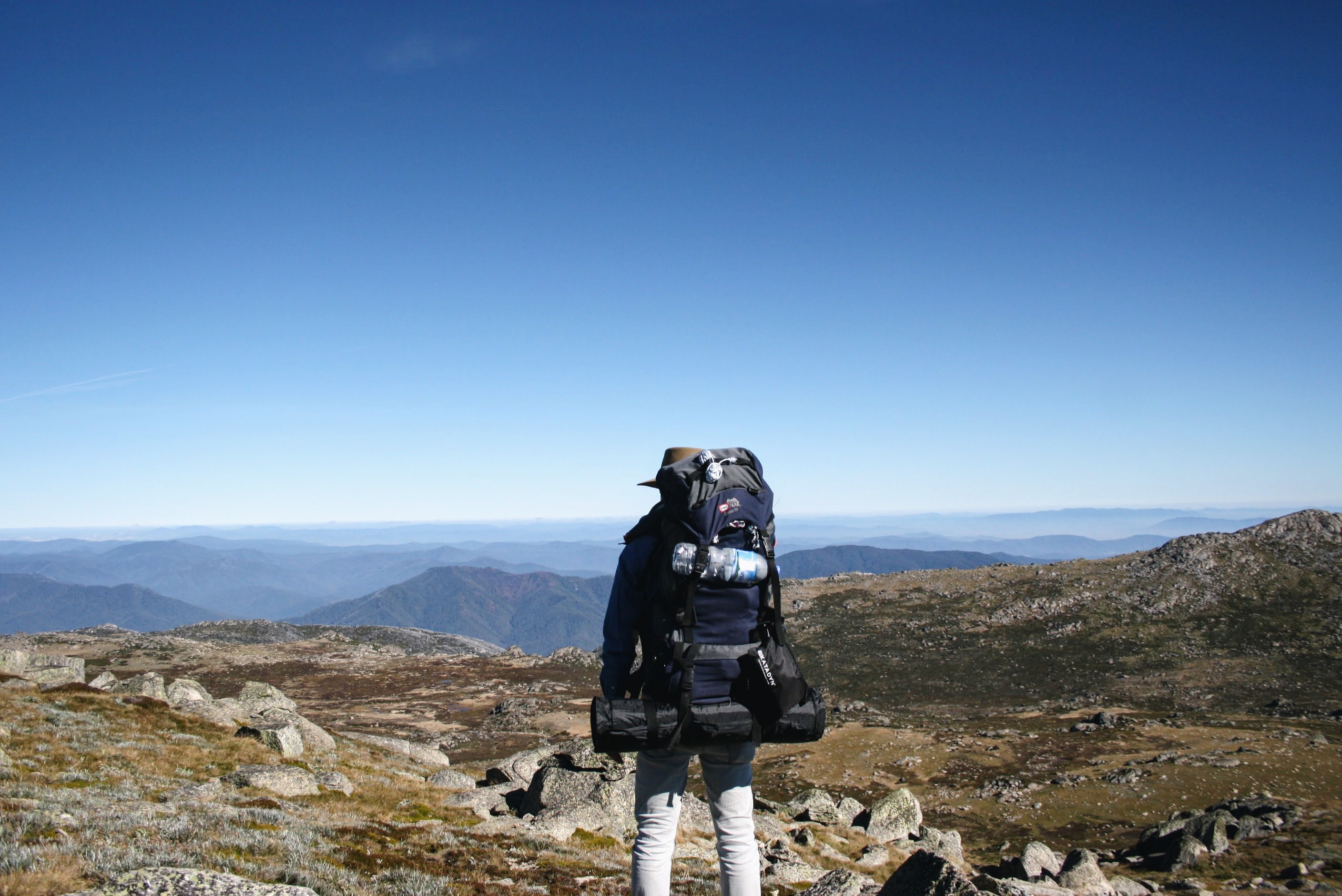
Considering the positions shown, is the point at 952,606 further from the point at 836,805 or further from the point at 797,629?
the point at 836,805

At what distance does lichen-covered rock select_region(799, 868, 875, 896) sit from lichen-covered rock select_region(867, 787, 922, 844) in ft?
43.3

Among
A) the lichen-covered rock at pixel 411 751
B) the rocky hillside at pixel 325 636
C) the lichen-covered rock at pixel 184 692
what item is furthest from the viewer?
the rocky hillside at pixel 325 636

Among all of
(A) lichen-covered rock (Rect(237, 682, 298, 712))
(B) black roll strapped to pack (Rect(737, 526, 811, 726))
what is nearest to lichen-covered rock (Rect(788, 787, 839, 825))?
(B) black roll strapped to pack (Rect(737, 526, 811, 726))

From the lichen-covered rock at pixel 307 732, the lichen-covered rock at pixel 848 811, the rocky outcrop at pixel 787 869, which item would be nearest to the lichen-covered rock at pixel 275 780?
the lichen-covered rock at pixel 307 732

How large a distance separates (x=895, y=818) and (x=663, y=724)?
69.9 feet

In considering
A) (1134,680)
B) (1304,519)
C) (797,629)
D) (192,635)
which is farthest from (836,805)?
(192,635)

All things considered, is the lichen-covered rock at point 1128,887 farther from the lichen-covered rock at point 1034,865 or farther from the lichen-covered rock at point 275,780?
the lichen-covered rock at point 275,780

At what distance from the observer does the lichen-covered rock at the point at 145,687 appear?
29.2m

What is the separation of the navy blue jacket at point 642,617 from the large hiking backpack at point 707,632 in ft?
0.04

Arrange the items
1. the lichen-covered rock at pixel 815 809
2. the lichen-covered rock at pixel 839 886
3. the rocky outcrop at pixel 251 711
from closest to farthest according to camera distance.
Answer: the lichen-covered rock at pixel 839 886 < the rocky outcrop at pixel 251 711 < the lichen-covered rock at pixel 815 809

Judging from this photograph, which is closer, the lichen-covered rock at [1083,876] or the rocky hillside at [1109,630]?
the lichen-covered rock at [1083,876]

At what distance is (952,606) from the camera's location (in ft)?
236

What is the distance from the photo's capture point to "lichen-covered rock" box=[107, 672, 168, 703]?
2917cm

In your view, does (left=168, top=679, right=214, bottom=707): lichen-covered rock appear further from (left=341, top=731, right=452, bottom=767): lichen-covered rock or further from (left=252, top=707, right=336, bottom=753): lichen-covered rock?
(left=341, top=731, right=452, bottom=767): lichen-covered rock
